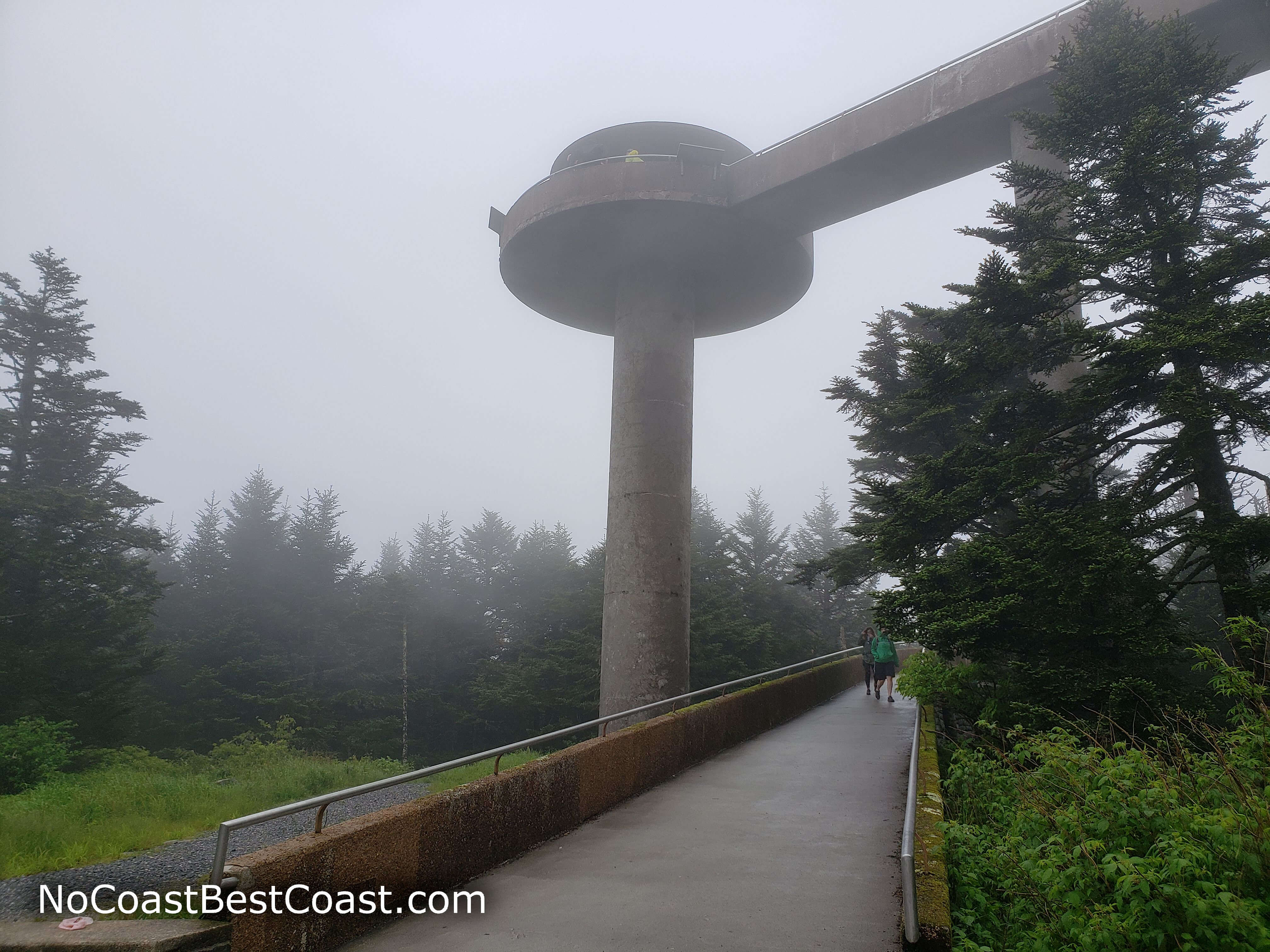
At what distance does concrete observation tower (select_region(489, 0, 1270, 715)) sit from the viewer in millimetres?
14586

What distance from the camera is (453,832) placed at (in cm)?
548

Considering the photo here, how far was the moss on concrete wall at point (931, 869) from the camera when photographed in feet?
12.8

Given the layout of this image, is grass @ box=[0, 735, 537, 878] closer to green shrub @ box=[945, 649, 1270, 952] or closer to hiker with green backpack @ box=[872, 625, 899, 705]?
green shrub @ box=[945, 649, 1270, 952]

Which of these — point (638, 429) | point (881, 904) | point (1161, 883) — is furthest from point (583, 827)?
point (638, 429)

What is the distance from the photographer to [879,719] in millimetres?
13508

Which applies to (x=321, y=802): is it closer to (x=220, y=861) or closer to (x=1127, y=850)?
(x=220, y=861)

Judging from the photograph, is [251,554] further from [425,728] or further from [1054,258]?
[1054,258]

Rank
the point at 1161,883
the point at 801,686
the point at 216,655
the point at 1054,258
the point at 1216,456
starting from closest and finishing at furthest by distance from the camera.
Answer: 1. the point at 1161,883
2. the point at 1216,456
3. the point at 1054,258
4. the point at 801,686
5. the point at 216,655

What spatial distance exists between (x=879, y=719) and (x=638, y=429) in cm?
711

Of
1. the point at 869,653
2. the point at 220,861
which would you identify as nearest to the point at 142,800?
Answer: the point at 220,861

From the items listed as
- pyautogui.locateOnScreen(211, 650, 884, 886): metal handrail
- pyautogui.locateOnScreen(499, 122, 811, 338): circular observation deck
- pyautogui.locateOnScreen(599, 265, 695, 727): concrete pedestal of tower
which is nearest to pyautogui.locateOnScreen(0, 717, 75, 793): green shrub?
pyautogui.locateOnScreen(599, 265, 695, 727): concrete pedestal of tower

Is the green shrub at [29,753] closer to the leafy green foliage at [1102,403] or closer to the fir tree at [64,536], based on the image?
the fir tree at [64,536]
